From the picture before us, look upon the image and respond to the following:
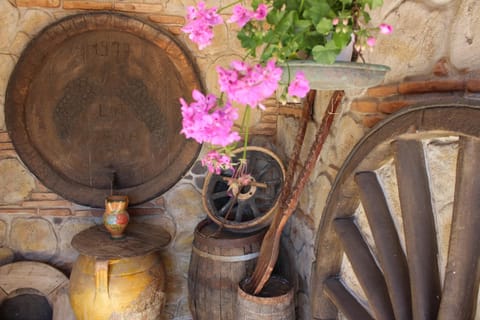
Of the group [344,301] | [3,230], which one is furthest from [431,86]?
[3,230]

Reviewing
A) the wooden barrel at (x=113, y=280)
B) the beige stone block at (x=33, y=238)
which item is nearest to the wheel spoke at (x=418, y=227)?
the wooden barrel at (x=113, y=280)

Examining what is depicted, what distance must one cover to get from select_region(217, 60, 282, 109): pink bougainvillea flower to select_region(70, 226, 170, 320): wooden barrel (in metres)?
1.53

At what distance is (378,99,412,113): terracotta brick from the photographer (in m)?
1.14

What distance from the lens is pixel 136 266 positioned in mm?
2184

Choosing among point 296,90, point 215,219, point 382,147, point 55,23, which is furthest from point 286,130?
point 296,90

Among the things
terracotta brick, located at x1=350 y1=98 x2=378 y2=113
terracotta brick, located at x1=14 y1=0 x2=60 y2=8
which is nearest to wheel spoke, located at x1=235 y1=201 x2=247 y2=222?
terracotta brick, located at x1=350 y1=98 x2=378 y2=113

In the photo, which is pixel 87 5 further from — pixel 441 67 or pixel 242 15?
pixel 441 67

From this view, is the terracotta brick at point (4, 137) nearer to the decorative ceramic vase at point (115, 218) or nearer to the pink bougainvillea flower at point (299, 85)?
the decorative ceramic vase at point (115, 218)

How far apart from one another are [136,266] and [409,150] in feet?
5.28

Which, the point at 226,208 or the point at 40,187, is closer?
the point at 226,208

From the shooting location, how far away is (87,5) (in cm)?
240

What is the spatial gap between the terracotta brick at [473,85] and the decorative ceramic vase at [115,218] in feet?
6.03

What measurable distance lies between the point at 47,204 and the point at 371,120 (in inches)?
81.6

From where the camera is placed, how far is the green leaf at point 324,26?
87 centimetres
